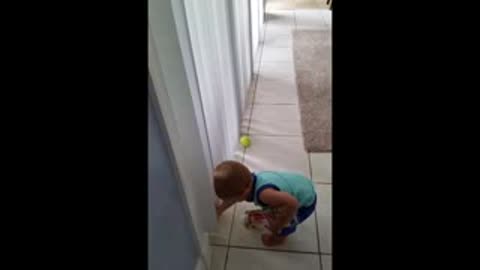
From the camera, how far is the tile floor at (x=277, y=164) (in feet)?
4.05

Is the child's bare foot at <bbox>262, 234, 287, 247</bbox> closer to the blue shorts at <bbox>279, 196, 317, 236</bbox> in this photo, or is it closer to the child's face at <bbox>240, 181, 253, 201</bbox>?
the blue shorts at <bbox>279, 196, 317, 236</bbox>

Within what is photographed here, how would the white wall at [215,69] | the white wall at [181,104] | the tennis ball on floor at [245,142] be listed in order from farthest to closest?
the tennis ball on floor at [245,142] → the white wall at [215,69] → the white wall at [181,104]

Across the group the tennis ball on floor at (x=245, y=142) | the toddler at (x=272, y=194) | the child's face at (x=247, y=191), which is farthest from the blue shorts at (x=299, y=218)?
the tennis ball on floor at (x=245, y=142)

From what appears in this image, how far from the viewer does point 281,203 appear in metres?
1.17

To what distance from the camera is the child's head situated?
1176 millimetres

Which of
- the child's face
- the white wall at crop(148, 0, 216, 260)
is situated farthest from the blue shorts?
the white wall at crop(148, 0, 216, 260)

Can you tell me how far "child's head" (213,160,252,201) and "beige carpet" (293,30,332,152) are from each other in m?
0.63

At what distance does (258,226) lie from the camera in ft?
4.35

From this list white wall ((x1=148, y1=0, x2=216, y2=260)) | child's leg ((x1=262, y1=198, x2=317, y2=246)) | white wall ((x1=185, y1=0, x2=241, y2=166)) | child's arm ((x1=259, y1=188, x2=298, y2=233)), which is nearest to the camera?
white wall ((x1=148, y1=0, x2=216, y2=260))

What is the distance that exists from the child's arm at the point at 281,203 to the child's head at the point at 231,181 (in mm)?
64

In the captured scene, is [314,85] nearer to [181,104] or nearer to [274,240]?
[274,240]

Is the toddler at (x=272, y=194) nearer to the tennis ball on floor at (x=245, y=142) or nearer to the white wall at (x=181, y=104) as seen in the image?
the white wall at (x=181, y=104)

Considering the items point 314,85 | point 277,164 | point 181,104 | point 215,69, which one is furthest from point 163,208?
point 314,85
